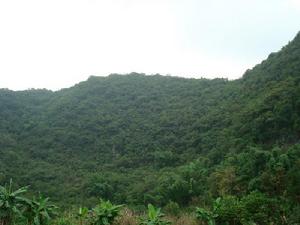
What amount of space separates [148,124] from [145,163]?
14.7m

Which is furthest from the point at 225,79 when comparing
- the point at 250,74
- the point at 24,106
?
the point at 24,106

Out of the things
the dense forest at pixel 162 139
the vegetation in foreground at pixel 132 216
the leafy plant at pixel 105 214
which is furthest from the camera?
the dense forest at pixel 162 139

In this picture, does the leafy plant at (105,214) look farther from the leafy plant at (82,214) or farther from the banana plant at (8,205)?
the banana plant at (8,205)

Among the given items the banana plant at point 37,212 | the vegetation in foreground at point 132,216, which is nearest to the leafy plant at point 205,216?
the vegetation in foreground at point 132,216

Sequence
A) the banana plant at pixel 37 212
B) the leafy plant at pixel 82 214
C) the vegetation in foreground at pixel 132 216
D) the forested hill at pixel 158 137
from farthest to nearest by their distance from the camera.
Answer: the forested hill at pixel 158 137
the leafy plant at pixel 82 214
the banana plant at pixel 37 212
the vegetation in foreground at pixel 132 216

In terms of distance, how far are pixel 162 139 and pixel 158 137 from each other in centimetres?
164

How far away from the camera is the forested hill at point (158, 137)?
167 ft

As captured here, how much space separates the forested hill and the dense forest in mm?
160

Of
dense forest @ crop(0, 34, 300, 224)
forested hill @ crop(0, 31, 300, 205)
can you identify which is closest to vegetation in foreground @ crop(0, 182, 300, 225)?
dense forest @ crop(0, 34, 300, 224)

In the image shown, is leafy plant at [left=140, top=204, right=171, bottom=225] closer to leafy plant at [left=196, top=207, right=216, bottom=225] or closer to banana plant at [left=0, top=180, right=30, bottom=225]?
leafy plant at [left=196, top=207, right=216, bottom=225]

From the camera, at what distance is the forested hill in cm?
5099

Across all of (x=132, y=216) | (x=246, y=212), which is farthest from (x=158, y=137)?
(x=246, y=212)

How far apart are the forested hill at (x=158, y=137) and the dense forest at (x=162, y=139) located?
0.53 feet

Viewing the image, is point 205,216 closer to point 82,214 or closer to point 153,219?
point 153,219
